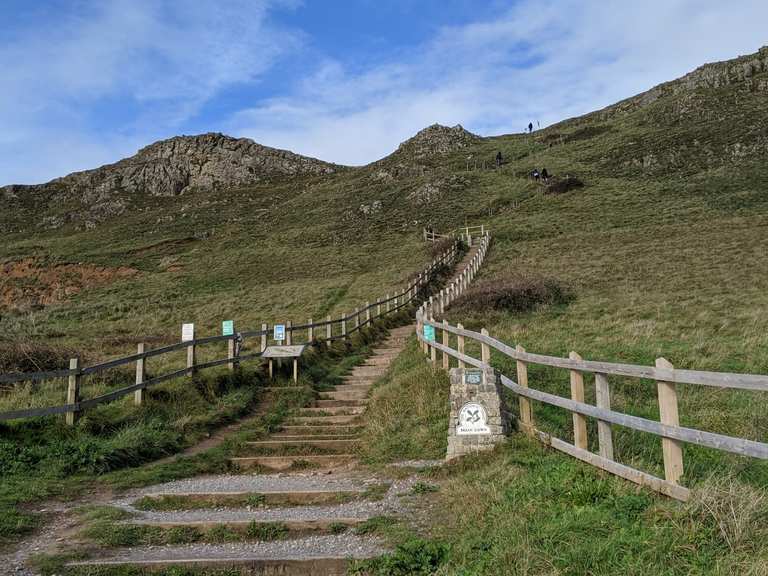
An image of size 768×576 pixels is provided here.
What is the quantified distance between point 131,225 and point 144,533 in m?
76.9

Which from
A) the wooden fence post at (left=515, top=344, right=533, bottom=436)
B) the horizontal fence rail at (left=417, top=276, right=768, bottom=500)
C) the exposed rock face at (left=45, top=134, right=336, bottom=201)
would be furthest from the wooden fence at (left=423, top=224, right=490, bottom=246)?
the exposed rock face at (left=45, top=134, right=336, bottom=201)

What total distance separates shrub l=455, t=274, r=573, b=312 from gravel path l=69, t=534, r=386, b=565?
16154 millimetres

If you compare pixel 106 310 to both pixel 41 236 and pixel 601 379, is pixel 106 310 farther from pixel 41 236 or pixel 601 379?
pixel 41 236

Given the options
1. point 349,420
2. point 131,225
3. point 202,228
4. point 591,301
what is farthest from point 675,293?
point 131,225

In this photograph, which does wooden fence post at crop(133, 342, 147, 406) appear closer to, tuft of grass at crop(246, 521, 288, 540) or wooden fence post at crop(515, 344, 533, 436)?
tuft of grass at crop(246, 521, 288, 540)

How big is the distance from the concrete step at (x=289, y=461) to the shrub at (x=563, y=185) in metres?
Answer: 49.1

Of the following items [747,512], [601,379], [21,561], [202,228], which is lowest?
[21,561]

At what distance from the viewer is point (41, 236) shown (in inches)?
3098

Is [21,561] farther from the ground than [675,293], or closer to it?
closer to it

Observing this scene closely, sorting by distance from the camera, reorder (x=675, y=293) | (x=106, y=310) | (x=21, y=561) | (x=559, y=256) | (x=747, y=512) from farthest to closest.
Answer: (x=106, y=310) < (x=559, y=256) < (x=675, y=293) < (x=21, y=561) < (x=747, y=512)

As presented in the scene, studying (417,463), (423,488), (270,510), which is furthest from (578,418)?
(270,510)

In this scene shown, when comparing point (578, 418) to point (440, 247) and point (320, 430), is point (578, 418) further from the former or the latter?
point (440, 247)

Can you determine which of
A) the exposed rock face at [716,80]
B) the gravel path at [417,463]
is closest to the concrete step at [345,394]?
A: the gravel path at [417,463]

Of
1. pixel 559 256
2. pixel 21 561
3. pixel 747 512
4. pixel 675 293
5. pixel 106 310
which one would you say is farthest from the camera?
pixel 106 310
